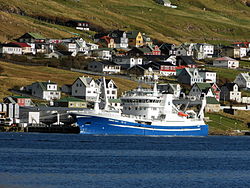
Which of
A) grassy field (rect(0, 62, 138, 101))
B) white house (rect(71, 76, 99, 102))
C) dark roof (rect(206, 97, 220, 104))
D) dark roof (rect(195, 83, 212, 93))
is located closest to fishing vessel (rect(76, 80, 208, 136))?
dark roof (rect(206, 97, 220, 104))

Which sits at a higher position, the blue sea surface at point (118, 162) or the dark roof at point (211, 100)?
the dark roof at point (211, 100)

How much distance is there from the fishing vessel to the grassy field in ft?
127

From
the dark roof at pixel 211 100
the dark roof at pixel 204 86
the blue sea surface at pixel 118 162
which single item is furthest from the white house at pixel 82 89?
the blue sea surface at pixel 118 162

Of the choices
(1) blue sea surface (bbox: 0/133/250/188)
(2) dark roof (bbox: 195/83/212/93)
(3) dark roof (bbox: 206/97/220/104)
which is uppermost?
(2) dark roof (bbox: 195/83/212/93)

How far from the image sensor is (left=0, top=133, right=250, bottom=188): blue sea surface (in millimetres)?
61459

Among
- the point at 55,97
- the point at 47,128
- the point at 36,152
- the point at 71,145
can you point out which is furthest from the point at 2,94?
the point at 36,152

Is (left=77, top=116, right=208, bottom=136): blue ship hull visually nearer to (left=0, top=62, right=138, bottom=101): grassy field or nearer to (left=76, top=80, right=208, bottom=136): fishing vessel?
(left=76, top=80, right=208, bottom=136): fishing vessel

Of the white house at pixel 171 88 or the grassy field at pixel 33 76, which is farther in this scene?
the white house at pixel 171 88

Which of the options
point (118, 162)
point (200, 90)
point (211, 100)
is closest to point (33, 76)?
point (200, 90)

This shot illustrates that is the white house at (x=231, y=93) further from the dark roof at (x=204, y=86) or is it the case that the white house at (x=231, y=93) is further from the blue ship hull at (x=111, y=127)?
the blue ship hull at (x=111, y=127)

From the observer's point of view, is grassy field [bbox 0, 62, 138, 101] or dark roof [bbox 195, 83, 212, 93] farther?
dark roof [bbox 195, 83, 212, 93]

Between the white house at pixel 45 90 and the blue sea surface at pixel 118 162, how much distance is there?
4739cm

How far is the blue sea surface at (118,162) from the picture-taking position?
202 feet

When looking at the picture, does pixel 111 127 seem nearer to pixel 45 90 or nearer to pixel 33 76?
pixel 45 90
